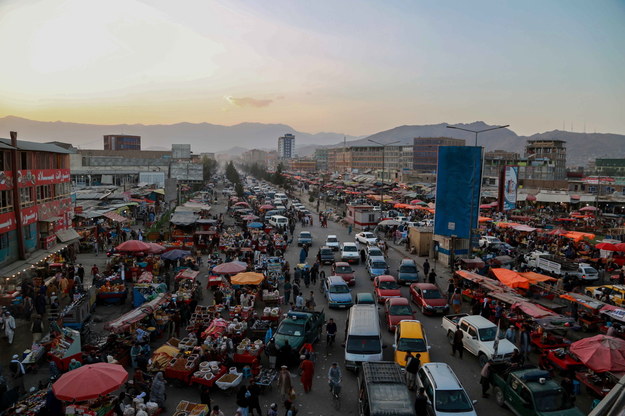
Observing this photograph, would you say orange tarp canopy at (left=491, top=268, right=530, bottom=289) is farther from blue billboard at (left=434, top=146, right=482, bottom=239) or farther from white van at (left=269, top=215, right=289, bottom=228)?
white van at (left=269, top=215, right=289, bottom=228)

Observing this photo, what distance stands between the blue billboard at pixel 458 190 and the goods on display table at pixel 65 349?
64.7 ft

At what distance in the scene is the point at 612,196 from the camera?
50.5 meters

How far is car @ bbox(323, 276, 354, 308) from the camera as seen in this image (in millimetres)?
17484

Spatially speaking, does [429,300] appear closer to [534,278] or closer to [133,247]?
[534,278]

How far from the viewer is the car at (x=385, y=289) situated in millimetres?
17891

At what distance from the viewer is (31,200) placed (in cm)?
2170

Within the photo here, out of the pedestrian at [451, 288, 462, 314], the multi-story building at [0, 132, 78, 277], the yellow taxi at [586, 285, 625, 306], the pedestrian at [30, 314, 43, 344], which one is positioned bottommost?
the pedestrian at [30, 314, 43, 344]

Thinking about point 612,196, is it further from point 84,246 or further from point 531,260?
point 84,246

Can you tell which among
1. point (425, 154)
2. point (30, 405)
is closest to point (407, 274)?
point (30, 405)

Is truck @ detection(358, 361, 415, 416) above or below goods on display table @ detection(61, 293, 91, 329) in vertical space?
above

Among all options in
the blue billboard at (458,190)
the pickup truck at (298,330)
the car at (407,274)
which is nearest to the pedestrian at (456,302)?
the car at (407,274)

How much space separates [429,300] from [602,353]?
686 centimetres

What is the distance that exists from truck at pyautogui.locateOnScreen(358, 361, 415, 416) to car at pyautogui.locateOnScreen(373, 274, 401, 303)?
766 centimetres

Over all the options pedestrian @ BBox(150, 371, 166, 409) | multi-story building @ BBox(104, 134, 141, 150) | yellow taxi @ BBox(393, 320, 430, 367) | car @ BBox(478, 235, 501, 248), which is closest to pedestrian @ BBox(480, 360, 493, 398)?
yellow taxi @ BBox(393, 320, 430, 367)
